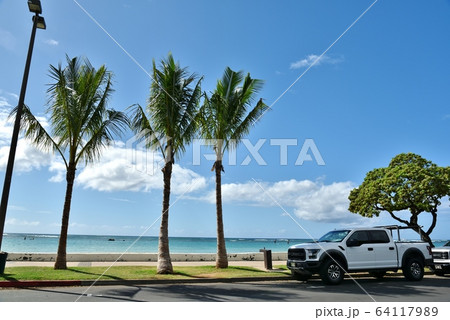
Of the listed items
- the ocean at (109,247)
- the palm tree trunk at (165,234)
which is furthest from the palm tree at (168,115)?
the ocean at (109,247)

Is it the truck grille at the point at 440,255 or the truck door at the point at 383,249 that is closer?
the truck door at the point at 383,249

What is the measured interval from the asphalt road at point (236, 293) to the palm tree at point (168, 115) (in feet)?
17.0

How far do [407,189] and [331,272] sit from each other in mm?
11686

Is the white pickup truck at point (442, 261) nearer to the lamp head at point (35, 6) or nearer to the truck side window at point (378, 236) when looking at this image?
the truck side window at point (378, 236)


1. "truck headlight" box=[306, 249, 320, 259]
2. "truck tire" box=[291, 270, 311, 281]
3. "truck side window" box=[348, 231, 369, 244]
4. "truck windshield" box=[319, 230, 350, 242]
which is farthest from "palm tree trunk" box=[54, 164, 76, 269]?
"truck side window" box=[348, 231, 369, 244]

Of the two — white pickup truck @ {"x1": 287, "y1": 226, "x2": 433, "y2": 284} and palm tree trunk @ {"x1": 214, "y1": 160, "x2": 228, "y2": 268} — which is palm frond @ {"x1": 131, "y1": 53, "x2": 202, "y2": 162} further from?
white pickup truck @ {"x1": 287, "y1": 226, "x2": 433, "y2": 284}

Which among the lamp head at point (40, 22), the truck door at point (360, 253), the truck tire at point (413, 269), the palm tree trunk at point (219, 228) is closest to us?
the lamp head at point (40, 22)

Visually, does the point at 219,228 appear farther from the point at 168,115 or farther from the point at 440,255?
the point at 440,255

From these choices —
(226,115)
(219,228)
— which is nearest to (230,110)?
(226,115)

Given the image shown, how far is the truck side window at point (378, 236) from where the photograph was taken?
13.8 metres

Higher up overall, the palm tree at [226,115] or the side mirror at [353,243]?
the palm tree at [226,115]

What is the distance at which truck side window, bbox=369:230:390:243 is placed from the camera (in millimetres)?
13827

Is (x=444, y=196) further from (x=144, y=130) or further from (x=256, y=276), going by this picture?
(x=144, y=130)

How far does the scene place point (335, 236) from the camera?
552 inches
